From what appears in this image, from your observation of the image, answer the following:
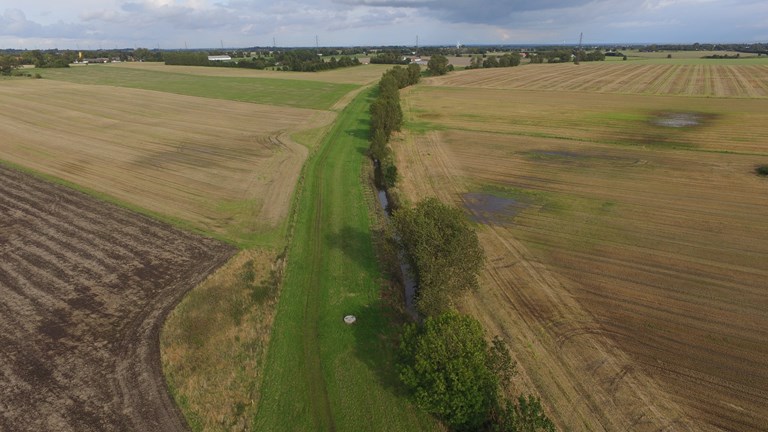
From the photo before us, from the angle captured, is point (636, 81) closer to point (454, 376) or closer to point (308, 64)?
point (308, 64)

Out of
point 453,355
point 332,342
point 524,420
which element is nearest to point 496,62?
point 332,342

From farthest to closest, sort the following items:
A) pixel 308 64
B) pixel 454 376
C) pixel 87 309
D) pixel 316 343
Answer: pixel 308 64, pixel 87 309, pixel 316 343, pixel 454 376

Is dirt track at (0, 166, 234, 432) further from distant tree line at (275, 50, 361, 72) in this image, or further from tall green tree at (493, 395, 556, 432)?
distant tree line at (275, 50, 361, 72)

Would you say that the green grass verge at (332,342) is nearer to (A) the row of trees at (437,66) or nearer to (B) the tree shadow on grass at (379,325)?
(B) the tree shadow on grass at (379,325)

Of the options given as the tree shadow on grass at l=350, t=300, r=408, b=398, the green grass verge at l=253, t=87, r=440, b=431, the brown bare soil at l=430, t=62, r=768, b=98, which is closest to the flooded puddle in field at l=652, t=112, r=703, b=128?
the brown bare soil at l=430, t=62, r=768, b=98

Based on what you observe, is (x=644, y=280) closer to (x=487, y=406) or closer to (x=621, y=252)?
(x=621, y=252)

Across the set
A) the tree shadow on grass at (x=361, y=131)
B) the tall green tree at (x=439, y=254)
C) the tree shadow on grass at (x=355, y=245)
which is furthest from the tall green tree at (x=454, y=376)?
the tree shadow on grass at (x=361, y=131)

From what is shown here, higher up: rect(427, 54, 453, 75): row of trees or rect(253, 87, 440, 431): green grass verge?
rect(427, 54, 453, 75): row of trees
